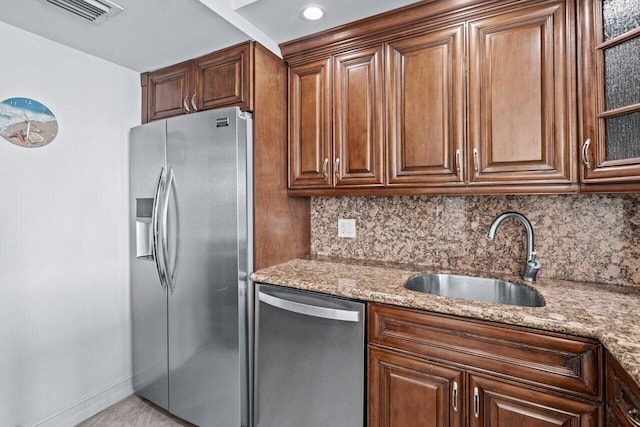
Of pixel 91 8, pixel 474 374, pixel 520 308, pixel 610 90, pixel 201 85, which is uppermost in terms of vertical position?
pixel 91 8

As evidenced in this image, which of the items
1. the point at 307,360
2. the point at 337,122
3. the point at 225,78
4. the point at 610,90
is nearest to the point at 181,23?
the point at 225,78

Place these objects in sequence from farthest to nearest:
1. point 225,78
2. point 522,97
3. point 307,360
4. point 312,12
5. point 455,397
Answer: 1. point 225,78
2. point 312,12
3. point 307,360
4. point 522,97
5. point 455,397

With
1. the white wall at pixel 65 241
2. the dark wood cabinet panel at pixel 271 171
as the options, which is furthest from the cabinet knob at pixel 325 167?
the white wall at pixel 65 241

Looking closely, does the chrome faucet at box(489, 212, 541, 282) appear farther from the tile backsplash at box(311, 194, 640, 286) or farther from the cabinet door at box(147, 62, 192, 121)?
the cabinet door at box(147, 62, 192, 121)

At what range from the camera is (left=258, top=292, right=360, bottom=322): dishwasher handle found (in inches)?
58.3

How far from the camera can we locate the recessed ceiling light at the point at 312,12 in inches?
66.3

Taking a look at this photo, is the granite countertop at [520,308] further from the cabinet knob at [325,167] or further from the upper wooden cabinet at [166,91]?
the upper wooden cabinet at [166,91]

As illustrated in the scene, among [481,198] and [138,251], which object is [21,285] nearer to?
[138,251]

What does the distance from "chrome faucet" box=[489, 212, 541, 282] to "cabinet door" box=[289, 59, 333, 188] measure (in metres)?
0.93

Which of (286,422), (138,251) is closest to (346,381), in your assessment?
(286,422)

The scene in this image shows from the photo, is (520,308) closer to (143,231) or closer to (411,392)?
(411,392)

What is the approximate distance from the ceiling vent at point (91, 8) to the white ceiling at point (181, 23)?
37 mm

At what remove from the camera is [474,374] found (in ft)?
4.10

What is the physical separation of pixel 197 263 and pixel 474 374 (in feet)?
4.86
